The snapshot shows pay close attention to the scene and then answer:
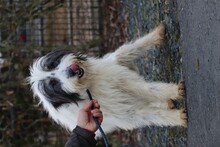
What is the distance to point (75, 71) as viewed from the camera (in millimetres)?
4785

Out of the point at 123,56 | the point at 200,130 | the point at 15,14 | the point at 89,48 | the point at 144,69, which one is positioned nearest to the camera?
the point at 200,130

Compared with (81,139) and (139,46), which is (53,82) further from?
(139,46)

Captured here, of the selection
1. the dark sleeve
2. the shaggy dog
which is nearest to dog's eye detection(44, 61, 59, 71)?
the shaggy dog

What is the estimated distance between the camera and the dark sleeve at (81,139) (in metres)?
3.92

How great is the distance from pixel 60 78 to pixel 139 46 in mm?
1211

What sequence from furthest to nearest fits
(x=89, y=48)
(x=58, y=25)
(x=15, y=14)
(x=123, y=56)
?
(x=58, y=25) → (x=89, y=48) → (x=15, y=14) → (x=123, y=56)

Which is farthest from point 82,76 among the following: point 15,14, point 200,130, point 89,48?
point 89,48

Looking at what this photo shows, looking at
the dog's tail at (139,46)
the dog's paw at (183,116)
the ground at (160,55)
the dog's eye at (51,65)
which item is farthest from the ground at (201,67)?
the dog's eye at (51,65)

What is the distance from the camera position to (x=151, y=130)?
6961 mm

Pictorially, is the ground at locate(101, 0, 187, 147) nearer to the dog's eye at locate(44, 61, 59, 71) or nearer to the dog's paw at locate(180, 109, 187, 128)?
the dog's paw at locate(180, 109, 187, 128)

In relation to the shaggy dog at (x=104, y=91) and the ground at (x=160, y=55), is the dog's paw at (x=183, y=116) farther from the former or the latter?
the ground at (x=160, y=55)

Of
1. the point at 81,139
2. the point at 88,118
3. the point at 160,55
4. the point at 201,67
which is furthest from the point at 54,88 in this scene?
the point at 160,55

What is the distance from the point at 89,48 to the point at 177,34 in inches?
186

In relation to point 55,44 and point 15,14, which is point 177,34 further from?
point 55,44
